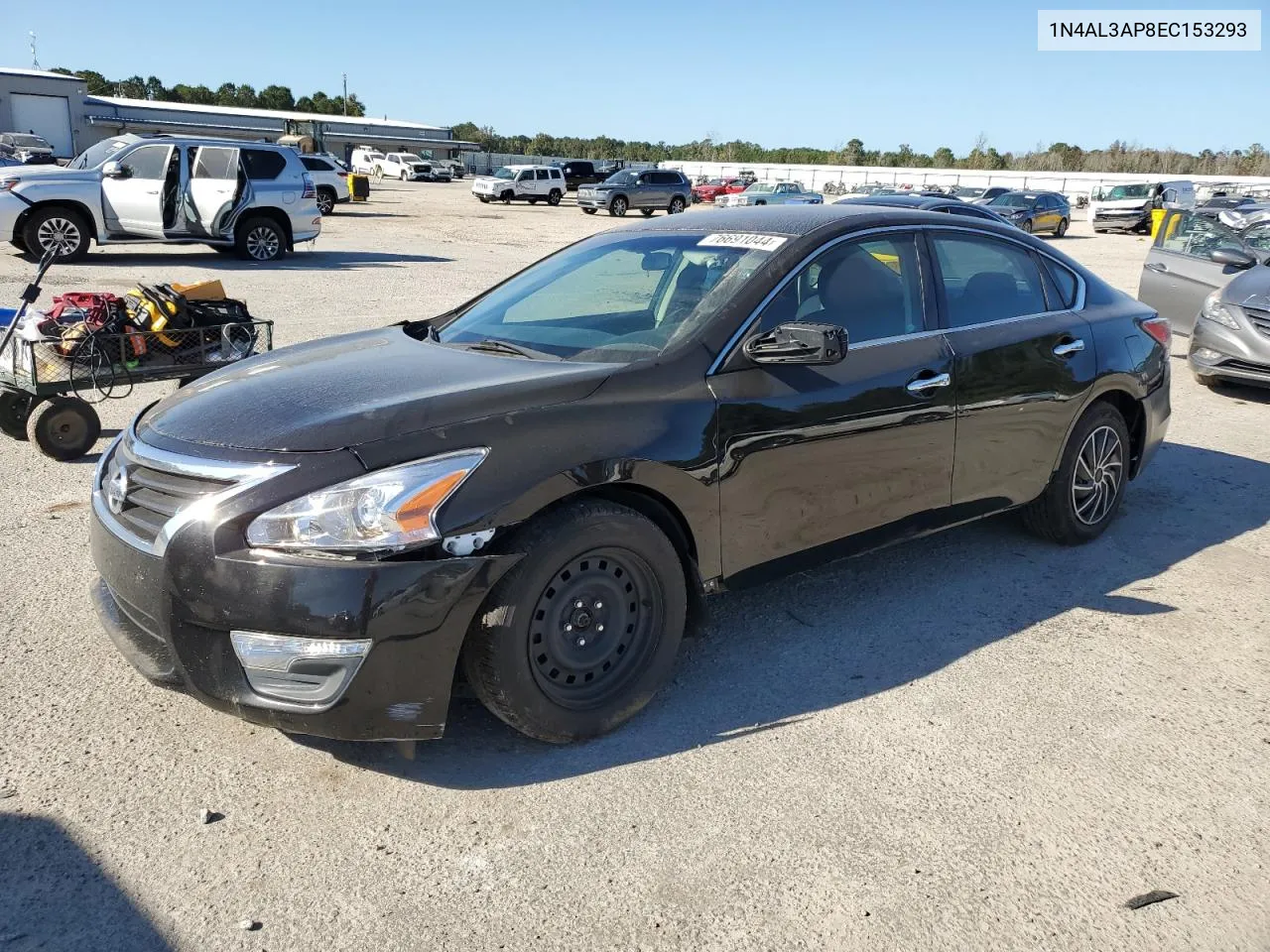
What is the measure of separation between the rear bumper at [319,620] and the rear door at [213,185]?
14.9 m

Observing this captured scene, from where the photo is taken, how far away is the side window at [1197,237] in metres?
10.7

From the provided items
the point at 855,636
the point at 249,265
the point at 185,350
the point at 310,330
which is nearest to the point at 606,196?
the point at 249,265

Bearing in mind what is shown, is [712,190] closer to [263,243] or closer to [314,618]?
[263,243]

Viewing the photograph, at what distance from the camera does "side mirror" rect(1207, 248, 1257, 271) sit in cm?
1004

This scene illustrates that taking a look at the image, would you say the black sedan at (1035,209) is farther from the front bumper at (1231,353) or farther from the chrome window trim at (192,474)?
the chrome window trim at (192,474)

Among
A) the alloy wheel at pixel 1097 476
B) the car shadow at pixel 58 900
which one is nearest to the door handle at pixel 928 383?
the alloy wheel at pixel 1097 476

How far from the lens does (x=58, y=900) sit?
8.28ft

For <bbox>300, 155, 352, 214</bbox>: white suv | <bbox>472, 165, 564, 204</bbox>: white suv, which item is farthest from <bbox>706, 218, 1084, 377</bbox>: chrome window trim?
<bbox>472, 165, 564, 204</bbox>: white suv

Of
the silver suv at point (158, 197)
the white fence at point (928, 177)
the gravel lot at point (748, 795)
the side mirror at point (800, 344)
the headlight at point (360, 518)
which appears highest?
the white fence at point (928, 177)

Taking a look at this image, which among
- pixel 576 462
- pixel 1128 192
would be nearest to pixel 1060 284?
pixel 576 462

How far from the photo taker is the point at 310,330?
34.7 feet

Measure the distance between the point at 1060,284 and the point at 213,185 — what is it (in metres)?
14.8

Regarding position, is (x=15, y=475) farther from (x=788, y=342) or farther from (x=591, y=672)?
(x=788, y=342)

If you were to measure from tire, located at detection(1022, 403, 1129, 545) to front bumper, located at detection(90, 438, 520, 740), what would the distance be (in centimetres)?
320
